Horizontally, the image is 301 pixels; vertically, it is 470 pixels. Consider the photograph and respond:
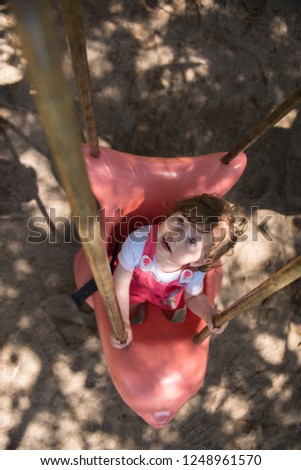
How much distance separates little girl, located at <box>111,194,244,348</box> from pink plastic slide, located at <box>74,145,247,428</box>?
66 mm

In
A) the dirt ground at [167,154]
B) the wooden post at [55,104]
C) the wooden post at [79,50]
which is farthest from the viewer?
the dirt ground at [167,154]

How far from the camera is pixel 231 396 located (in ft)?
6.15

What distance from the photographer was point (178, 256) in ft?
4.21

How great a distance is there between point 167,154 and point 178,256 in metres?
0.77

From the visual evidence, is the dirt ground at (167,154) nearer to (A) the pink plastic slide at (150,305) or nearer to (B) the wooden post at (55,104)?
(A) the pink plastic slide at (150,305)

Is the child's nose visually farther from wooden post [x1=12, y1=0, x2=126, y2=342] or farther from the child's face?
wooden post [x1=12, y1=0, x2=126, y2=342]

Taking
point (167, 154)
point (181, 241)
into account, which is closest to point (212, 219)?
point (181, 241)

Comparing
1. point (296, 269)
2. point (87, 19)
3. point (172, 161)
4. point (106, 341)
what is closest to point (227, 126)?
point (172, 161)

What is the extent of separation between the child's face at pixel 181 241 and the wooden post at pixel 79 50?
1.06 ft

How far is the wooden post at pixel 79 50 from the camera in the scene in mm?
794

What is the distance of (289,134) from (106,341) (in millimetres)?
1212

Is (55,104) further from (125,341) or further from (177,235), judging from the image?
(125,341)

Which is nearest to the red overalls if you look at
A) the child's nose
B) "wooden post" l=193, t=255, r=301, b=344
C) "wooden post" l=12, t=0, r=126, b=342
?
the child's nose

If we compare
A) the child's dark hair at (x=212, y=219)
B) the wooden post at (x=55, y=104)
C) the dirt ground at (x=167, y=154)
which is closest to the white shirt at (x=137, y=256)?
the child's dark hair at (x=212, y=219)
